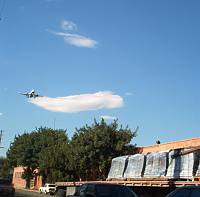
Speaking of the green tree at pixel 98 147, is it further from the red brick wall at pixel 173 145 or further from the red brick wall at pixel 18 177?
the red brick wall at pixel 18 177

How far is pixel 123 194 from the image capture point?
55.0 ft

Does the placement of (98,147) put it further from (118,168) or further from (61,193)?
(61,193)

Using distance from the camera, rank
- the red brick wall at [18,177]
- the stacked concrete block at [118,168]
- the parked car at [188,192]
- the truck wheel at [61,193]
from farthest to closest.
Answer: the red brick wall at [18,177] < the stacked concrete block at [118,168] < the truck wheel at [61,193] < the parked car at [188,192]

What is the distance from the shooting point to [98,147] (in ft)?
174

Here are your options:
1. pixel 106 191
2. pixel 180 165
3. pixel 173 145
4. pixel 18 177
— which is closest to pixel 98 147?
pixel 173 145

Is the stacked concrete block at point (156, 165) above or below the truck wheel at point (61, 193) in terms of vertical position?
above

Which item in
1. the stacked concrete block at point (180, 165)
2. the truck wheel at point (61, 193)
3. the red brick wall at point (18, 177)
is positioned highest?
the red brick wall at point (18, 177)

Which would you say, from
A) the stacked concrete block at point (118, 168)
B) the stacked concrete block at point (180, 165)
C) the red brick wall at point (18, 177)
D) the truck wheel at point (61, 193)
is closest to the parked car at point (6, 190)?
the truck wheel at point (61, 193)

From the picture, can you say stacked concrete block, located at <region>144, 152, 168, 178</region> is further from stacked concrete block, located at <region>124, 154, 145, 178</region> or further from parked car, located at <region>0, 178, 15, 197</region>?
parked car, located at <region>0, 178, 15, 197</region>

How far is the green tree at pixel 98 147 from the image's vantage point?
5275cm

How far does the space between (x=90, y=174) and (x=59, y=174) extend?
4.33 metres

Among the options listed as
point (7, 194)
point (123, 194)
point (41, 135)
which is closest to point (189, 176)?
point (123, 194)

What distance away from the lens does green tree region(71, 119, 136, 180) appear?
5275 centimetres

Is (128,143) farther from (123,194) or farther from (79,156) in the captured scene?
(123,194)
